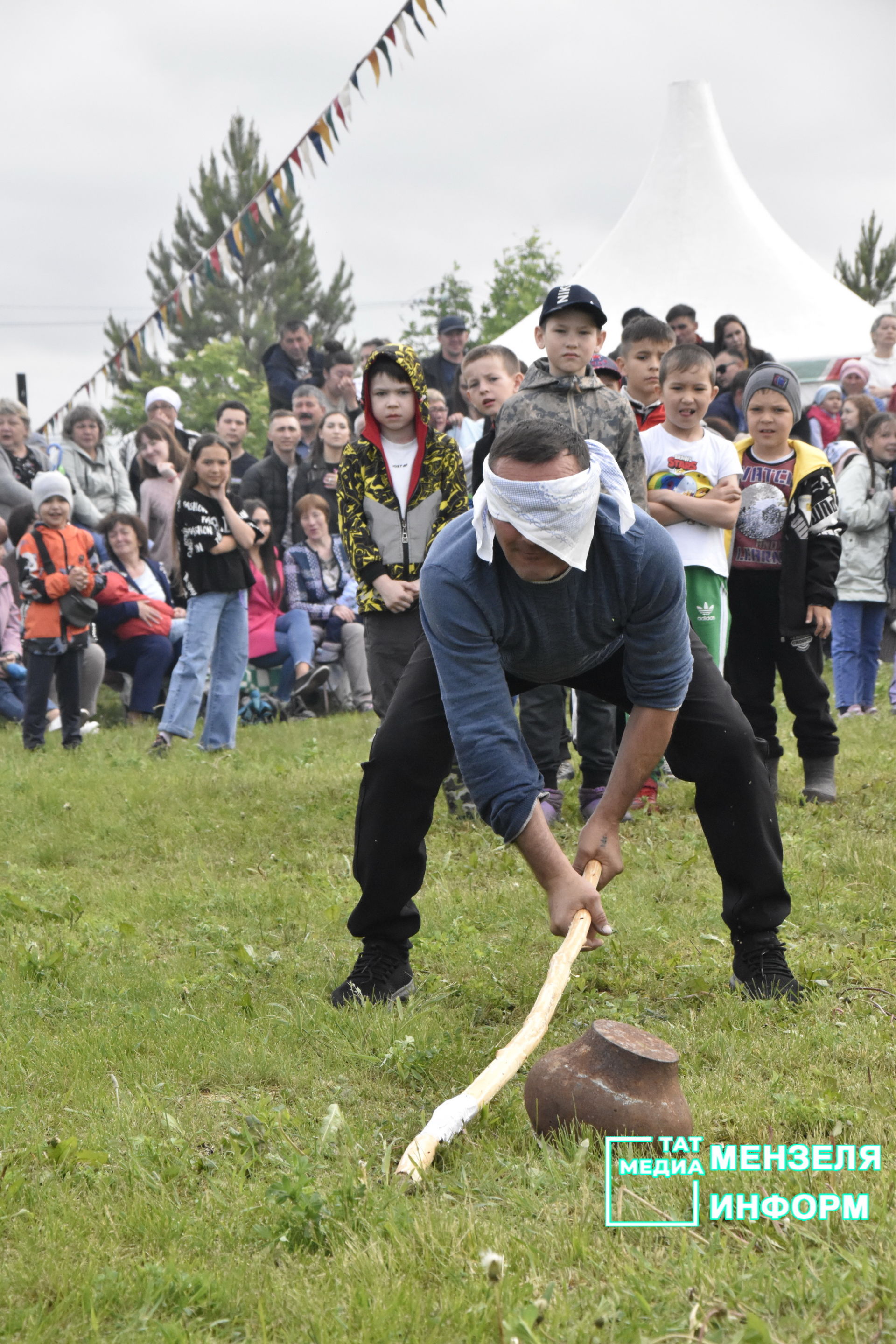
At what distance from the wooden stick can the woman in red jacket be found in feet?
24.7

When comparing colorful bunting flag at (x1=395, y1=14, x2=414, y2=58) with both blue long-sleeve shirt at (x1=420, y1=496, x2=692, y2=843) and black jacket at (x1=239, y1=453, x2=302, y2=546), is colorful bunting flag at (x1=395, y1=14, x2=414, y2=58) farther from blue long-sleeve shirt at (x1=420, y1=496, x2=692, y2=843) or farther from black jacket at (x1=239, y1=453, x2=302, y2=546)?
blue long-sleeve shirt at (x1=420, y1=496, x2=692, y2=843)

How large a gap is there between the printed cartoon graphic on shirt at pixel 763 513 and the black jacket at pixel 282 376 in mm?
8082

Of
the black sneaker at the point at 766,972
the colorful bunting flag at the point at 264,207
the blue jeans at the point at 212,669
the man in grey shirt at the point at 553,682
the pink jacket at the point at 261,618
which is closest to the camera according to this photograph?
the man in grey shirt at the point at 553,682

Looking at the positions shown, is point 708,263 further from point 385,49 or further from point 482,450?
point 482,450

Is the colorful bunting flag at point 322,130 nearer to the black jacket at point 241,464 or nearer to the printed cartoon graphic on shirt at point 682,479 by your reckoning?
the black jacket at point 241,464

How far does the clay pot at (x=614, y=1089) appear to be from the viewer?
3.21 metres

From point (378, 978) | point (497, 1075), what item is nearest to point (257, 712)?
point (378, 978)

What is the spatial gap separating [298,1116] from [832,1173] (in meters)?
1.41

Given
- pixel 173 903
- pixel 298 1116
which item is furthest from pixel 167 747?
pixel 298 1116

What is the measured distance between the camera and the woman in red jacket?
36.1 feet

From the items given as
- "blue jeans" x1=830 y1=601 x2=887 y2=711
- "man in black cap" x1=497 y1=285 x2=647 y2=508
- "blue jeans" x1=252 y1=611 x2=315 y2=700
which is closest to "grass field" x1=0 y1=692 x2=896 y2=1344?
"man in black cap" x1=497 y1=285 x2=647 y2=508

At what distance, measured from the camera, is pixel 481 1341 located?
246 cm

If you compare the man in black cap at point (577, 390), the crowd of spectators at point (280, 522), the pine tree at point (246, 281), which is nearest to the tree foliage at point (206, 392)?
the pine tree at point (246, 281)

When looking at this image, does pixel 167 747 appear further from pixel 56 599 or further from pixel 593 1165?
pixel 593 1165
